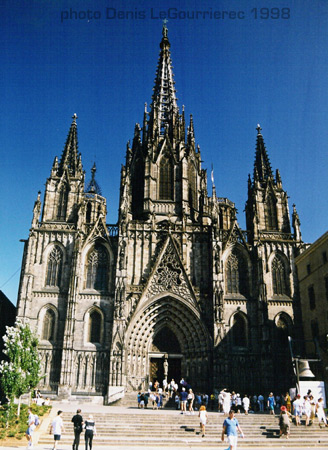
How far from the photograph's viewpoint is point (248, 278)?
129 feet

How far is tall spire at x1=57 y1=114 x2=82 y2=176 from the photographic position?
4347cm

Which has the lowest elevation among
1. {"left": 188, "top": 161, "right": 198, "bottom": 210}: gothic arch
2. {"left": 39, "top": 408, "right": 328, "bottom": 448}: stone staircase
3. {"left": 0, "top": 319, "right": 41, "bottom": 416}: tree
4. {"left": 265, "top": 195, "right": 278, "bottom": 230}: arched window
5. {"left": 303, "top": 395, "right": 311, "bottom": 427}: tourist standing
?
{"left": 39, "top": 408, "right": 328, "bottom": 448}: stone staircase

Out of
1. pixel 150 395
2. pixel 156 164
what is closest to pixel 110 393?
pixel 150 395

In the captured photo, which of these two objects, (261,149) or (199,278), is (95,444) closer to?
(199,278)

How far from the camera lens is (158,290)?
37.4 meters

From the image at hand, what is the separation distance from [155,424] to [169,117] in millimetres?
34947

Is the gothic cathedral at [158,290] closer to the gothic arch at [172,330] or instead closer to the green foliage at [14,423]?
the gothic arch at [172,330]

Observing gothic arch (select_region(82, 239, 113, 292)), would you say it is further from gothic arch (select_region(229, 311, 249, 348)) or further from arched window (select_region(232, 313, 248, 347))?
arched window (select_region(232, 313, 248, 347))

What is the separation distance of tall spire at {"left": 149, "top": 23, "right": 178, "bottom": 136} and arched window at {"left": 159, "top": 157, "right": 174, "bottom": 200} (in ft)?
12.9

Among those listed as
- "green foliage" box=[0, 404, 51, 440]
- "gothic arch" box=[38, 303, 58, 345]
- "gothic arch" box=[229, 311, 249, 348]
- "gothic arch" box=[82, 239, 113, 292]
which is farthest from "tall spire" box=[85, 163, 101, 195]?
"green foliage" box=[0, 404, 51, 440]

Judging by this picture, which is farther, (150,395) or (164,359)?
→ (164,359)

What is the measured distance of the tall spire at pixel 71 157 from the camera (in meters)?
43.5

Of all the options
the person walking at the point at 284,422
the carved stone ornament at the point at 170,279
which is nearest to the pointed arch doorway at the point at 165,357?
the carved stone ornament at the point at 170,279

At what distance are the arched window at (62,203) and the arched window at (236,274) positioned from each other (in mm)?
16343
